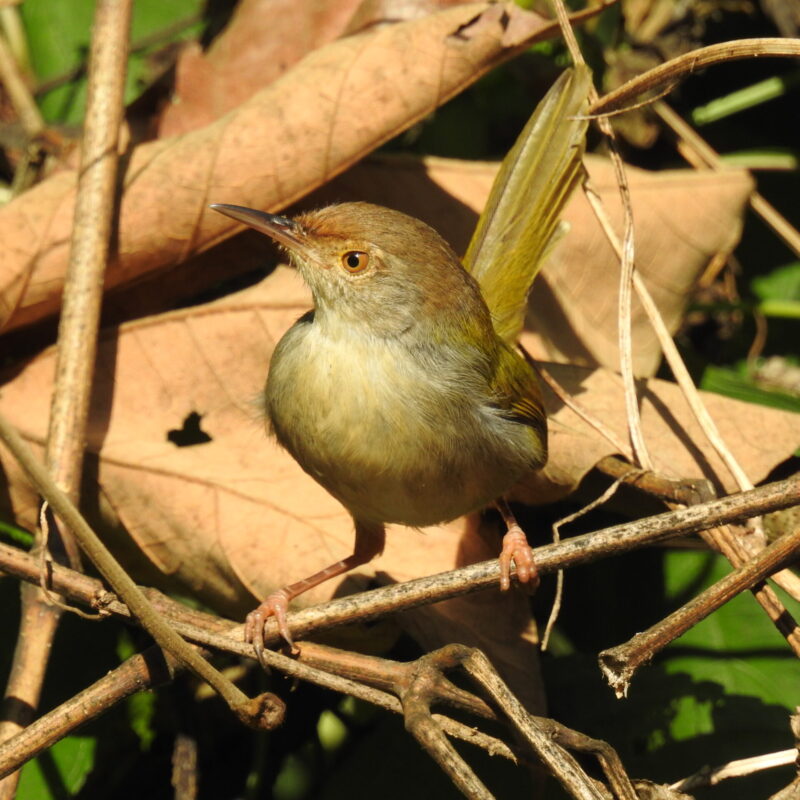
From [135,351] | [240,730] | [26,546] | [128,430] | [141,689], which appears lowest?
[240,730]

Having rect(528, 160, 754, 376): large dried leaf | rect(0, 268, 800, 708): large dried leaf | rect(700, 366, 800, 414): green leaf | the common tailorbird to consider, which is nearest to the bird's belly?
the common tailorbird

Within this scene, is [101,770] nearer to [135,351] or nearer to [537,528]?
[135,351]

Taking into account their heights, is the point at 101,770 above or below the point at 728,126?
below

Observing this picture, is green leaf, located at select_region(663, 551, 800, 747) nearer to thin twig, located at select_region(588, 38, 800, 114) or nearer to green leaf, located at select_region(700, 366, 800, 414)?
green leaf, located at select_region(700, 366, 800, 414)

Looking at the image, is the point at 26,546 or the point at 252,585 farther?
the point at 26,546

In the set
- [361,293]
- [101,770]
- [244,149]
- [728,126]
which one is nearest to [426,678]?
[361,293]
